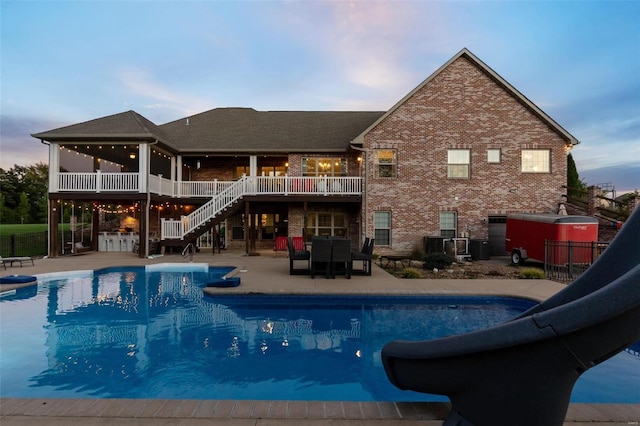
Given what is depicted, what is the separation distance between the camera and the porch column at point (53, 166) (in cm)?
1706

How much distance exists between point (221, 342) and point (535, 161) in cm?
1857

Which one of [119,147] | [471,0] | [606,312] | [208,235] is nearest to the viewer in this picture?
[606,312]

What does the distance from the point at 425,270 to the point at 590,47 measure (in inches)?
855

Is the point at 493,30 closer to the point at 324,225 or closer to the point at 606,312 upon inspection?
the point at 324,225

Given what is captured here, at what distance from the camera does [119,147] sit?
18125 millimetres

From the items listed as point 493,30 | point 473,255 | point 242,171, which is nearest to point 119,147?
point 242,171

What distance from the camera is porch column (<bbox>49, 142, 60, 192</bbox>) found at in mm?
17062

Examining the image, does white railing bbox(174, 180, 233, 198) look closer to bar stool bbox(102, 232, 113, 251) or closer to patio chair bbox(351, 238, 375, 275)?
bar stool bbox(102, 232, 113, 251)

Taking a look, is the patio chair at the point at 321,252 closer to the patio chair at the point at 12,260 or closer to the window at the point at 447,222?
the window at the point at 447,222

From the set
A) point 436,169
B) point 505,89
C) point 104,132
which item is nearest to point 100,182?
point 104,132

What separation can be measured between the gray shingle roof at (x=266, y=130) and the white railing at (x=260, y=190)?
A: 232cm

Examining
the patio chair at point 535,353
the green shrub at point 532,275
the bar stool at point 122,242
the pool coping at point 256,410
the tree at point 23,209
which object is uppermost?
the tree at point 23,209

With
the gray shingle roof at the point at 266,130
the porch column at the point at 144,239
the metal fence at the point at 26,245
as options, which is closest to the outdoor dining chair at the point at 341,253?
the gray shingle roof at the point at 266,130

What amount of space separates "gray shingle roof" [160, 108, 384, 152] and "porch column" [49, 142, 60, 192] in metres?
5.78
